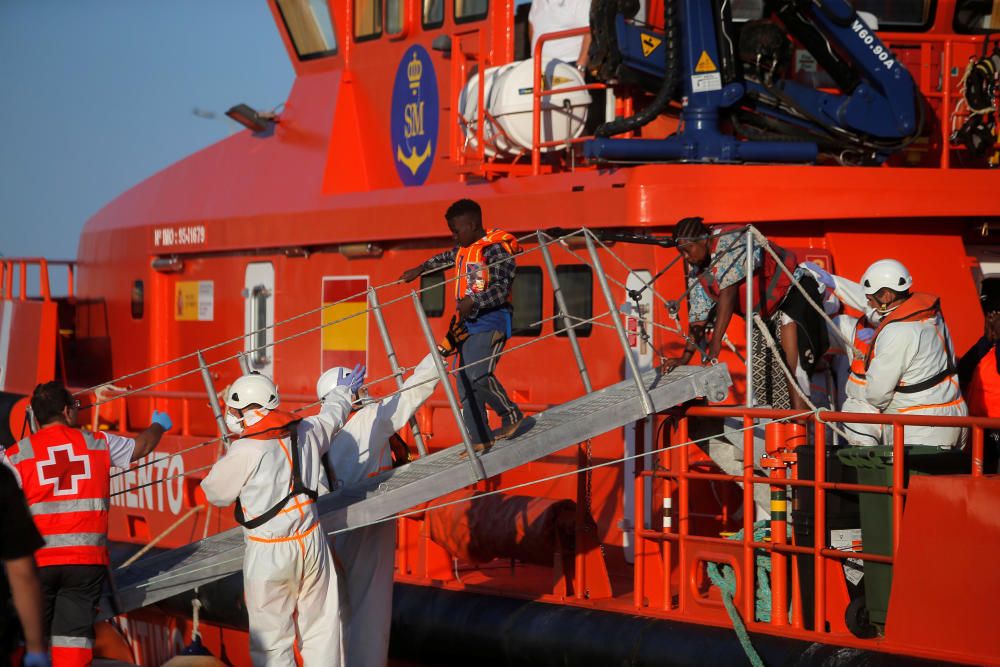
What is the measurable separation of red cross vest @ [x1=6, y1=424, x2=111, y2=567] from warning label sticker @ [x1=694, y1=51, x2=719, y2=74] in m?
3.95

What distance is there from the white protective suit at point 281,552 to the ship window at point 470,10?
4.37 metres

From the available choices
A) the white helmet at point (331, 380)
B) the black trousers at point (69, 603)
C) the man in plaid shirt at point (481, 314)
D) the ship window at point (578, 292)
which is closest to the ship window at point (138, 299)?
the ship window at point (578, 292)

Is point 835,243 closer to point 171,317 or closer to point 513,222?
point 513,222

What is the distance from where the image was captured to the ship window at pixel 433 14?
975cm

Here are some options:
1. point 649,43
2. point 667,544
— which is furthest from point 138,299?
point 667,544

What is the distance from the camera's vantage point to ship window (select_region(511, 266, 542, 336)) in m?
8.34

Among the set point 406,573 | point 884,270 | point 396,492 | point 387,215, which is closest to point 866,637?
point 884,270

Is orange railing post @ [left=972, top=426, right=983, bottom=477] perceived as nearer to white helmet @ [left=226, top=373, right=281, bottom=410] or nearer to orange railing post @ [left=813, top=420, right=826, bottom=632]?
orange railing post @ [left=813, top=420, right=826, bottom=632]

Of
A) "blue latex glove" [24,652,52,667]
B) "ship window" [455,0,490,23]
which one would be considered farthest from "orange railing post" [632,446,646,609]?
"ship window" [455,0,490,23]

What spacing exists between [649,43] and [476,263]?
89.0 inches

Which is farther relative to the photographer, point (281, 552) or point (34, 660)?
point (281, 552)

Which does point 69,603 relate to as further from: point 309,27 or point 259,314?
point 309,27

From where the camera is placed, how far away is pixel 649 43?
780 centimetres

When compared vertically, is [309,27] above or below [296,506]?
above
